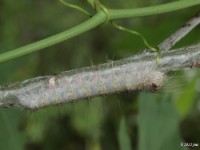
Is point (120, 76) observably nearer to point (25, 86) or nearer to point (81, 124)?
point (25, 86)

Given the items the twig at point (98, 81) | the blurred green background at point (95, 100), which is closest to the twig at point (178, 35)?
the twig at point (98, 81)

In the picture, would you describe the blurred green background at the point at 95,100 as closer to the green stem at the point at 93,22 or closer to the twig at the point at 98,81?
the twig at the point at 98,81

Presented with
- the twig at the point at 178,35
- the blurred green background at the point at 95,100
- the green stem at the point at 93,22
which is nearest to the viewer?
the green stem at the point at 93,22

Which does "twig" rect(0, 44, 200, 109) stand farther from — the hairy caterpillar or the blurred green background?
the blurred green background

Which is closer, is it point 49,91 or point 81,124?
point 49,91

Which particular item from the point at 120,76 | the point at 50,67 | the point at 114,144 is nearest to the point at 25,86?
the point at 120,76

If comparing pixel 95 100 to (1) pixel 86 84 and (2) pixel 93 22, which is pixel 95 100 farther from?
(2) pixel 93 22
